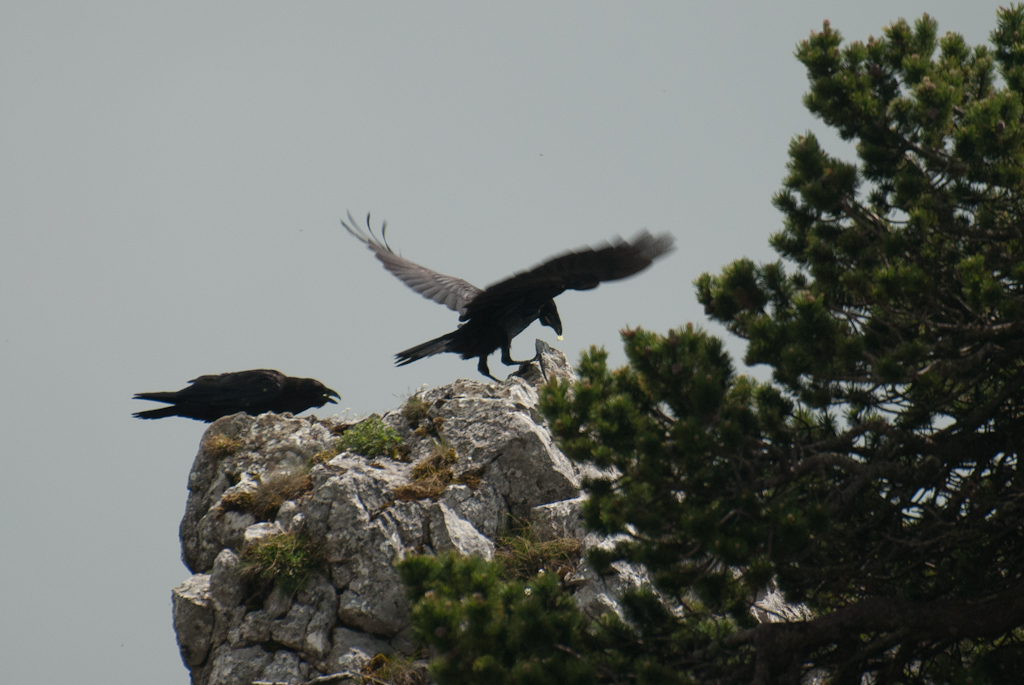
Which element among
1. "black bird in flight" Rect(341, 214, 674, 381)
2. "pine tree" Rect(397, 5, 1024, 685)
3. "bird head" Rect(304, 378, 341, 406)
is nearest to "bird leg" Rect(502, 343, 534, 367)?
"black bird in flight" Rect(341, 214, 674, 381)

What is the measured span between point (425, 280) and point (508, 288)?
217 centimetres

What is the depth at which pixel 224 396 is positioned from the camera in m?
11.7

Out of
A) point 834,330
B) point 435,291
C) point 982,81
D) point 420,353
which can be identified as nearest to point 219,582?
point 420,353

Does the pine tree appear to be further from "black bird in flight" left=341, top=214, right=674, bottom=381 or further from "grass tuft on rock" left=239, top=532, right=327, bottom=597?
"grass tuft on rock" left=239, top=532, right=327, bottom=597

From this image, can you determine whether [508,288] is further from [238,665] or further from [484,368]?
[238,665]

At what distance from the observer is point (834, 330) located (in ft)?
15.9

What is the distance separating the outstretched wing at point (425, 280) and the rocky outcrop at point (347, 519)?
4.06ft

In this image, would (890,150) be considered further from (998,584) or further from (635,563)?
(635,563)

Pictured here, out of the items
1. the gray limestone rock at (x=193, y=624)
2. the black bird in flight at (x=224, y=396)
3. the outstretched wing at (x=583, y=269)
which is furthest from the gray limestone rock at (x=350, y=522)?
the outstretched wing at (x=583, y=269)

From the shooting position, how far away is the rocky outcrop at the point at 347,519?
8133 millimetres

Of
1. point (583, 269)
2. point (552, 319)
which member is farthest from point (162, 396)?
point (583, 269)

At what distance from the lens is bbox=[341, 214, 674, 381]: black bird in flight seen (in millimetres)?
8359

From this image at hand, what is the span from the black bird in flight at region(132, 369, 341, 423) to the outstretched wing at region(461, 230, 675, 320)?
3.37 m

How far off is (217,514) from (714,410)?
676 centimetres
